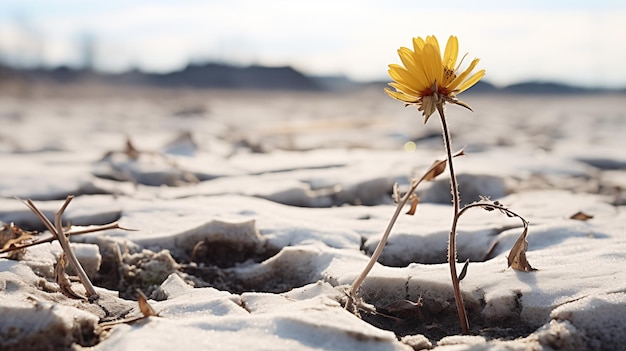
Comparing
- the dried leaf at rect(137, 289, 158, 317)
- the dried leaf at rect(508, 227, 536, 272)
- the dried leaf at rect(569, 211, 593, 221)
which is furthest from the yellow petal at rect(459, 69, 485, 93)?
the dried leaf at rect(569, 211, 593, 221)

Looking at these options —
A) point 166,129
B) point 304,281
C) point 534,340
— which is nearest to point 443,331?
point 534,340

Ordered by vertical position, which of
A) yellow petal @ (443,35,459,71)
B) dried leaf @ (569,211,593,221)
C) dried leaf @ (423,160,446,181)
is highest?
yellow petal @ (443,35,459,71)

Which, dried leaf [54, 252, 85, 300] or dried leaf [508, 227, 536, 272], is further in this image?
dried leaf [508, 227, 536, 272]

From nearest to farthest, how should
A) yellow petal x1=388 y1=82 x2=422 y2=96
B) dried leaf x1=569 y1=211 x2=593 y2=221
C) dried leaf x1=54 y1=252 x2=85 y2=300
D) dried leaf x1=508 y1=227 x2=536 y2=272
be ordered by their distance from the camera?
yellow petal x1=388 y1=82 x2=422 y2=96 → dried leaf x1=54 y1=252 x2=85 y2=300 → dried leaf x1=508 y1=227 x2=536 y2=272 → dried leaf x1=569 y1=211 x2=593 y2=221

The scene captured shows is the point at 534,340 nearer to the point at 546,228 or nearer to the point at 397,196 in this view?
the point at 397,196

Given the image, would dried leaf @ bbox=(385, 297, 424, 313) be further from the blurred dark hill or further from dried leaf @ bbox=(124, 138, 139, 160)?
the blurred dark hill

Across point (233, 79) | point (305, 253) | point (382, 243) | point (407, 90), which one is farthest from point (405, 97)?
point (233, 79)
